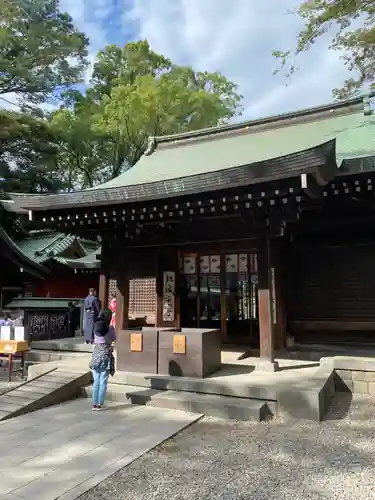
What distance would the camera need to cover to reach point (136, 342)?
265 inches

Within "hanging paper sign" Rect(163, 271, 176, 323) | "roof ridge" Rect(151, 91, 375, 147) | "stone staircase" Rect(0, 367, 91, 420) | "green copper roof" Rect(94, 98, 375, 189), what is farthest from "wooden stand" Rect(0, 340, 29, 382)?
"roof ridge" Rect(151, 91, 375, 147)

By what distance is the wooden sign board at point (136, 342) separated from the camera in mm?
6695

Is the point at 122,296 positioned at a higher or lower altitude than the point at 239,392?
higher

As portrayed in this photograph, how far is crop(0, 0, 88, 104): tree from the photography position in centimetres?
2022

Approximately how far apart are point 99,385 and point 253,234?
3759 millimetres

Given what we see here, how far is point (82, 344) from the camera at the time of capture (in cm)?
916

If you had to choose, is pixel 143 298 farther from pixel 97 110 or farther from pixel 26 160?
pixel 97 110

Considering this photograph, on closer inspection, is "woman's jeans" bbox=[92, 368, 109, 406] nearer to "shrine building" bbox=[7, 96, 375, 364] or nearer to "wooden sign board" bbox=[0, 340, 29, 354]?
"shrine building" bbox=[7, 96, 375, 364]

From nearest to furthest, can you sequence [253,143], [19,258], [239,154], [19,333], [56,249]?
1. [19,333]
2. [239,154]
3. [253,143]
4. [19,258]
5. [56,249]

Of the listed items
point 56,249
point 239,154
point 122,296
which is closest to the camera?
point 122,296

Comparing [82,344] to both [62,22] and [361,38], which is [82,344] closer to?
[361,38]

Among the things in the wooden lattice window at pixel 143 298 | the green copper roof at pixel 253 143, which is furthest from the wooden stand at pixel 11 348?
the green copper roof at pixel 253 143

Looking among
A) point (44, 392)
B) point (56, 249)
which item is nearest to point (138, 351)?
point (44, 392)

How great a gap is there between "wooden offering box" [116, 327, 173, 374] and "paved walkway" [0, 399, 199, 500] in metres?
1.02
